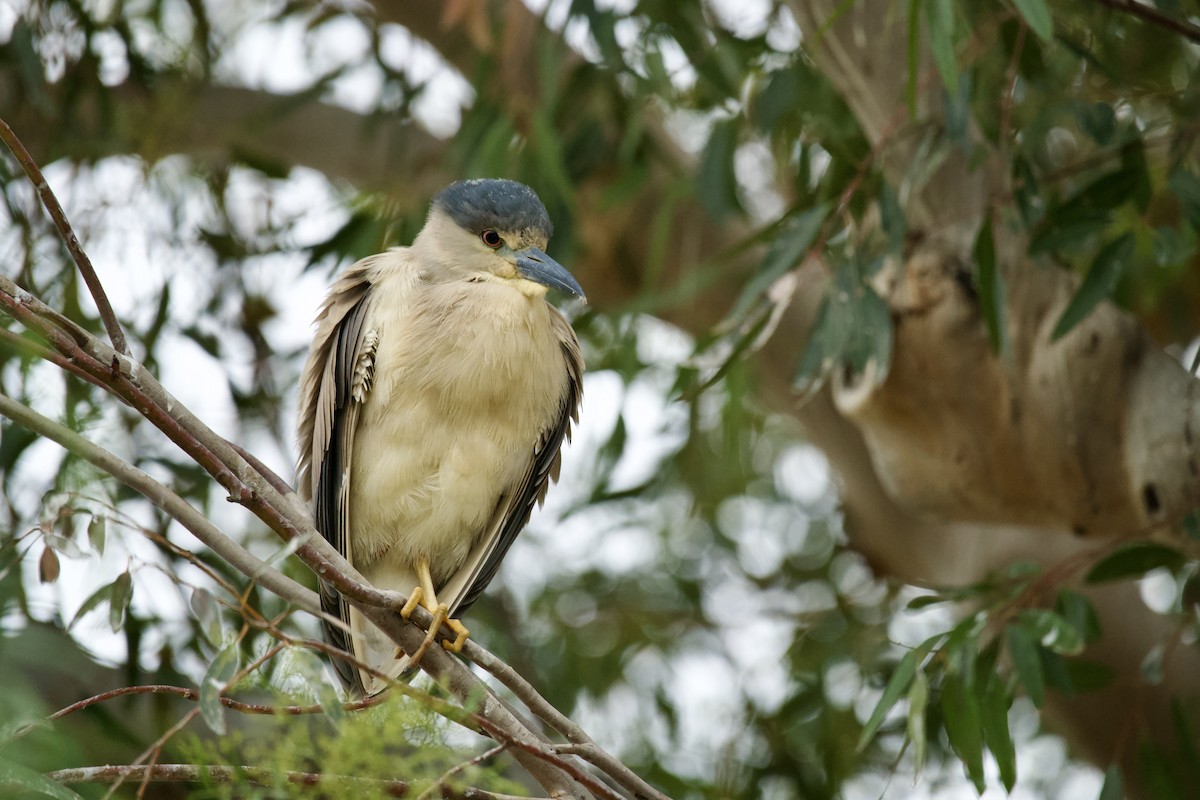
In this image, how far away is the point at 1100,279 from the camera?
7.20 feet

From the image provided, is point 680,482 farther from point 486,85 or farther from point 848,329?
point 848,329

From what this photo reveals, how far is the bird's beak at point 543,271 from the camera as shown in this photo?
A: 6.99 feet

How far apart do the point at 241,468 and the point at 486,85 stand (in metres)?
1.81

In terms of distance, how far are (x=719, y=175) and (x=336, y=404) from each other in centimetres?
104

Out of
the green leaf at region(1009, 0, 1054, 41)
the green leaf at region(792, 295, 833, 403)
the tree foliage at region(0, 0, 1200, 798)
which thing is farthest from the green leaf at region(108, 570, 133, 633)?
the green leaf at region(1009, 0, 1054, 41)

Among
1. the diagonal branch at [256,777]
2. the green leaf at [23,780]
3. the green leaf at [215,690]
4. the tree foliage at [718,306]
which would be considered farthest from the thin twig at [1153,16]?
the green leaf at [23,780]

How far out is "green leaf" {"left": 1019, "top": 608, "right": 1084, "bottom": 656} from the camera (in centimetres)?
201

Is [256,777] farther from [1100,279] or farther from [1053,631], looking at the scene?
[1100,279]

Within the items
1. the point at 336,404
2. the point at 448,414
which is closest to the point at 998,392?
the point at 448,414

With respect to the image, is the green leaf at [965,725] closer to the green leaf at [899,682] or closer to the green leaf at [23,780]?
the green leaf at [899,682]

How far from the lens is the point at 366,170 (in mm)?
3621

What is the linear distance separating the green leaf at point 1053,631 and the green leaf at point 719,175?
1.04m

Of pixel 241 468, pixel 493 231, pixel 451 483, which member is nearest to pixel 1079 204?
pixel 493 231

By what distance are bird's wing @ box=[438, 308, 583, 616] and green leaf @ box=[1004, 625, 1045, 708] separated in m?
0.82
